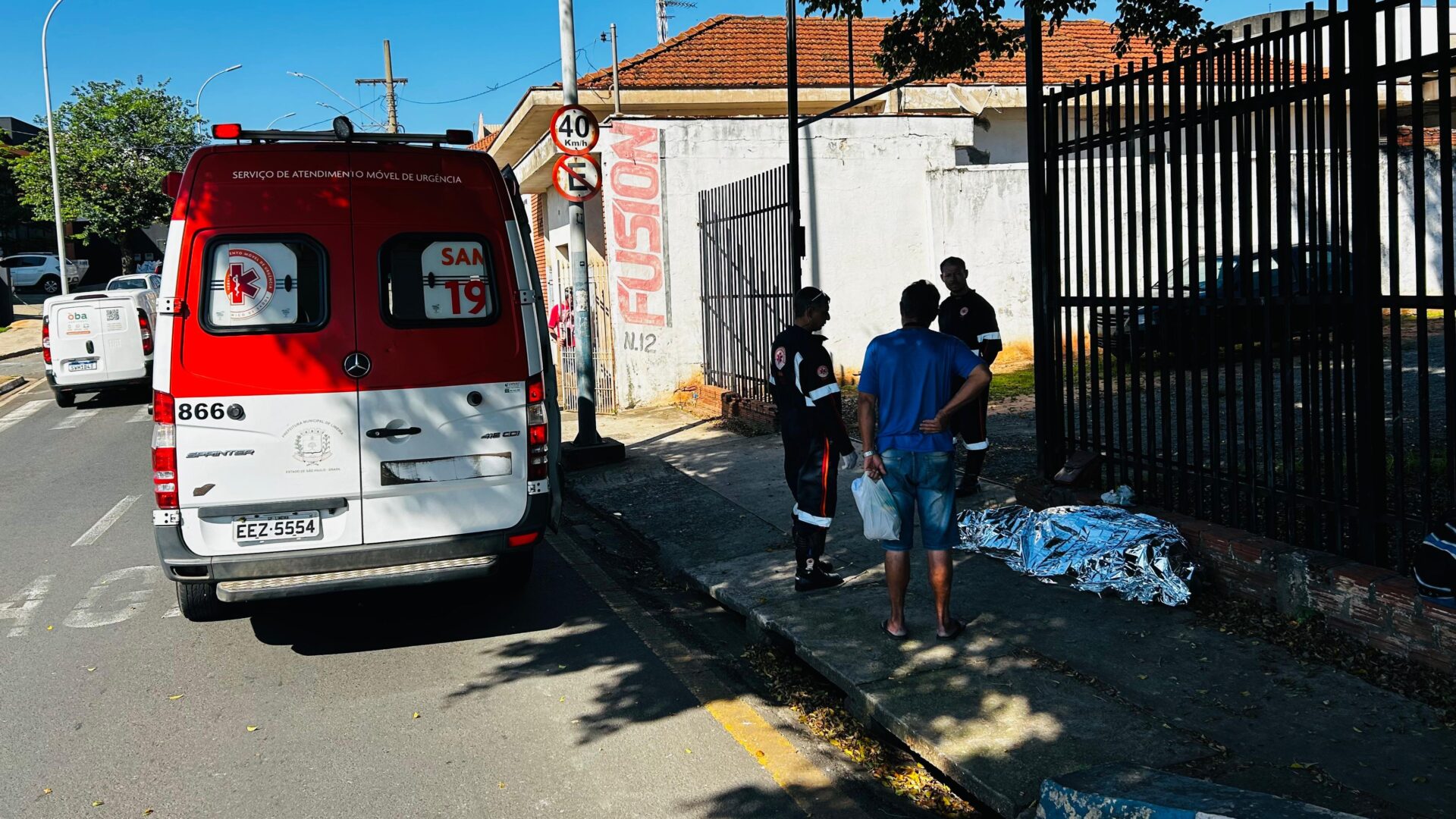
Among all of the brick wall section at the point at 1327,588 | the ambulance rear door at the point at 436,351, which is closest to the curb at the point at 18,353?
the ambulance rear door at the point at 436,351

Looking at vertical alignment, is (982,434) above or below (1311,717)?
above

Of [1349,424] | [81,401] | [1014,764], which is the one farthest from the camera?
[81,401]

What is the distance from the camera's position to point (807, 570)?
21.3 feet

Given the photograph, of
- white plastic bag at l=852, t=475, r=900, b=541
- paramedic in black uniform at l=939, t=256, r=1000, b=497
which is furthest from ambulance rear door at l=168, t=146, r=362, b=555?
paramedic in black uniform at l=939, t=256, r=1000, b=497

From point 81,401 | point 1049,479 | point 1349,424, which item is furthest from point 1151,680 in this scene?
point 81,401

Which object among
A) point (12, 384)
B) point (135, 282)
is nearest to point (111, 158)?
point (135, 282)

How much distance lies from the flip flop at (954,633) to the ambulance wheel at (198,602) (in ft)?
Answer: 12.2

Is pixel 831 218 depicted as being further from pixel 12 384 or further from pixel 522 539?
pixel 12 384

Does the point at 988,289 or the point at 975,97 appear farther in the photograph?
the point at 975,97

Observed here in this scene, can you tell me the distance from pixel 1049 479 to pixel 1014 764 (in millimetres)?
3563

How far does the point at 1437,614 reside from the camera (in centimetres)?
452

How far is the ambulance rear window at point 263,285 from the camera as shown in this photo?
5551 millimetres

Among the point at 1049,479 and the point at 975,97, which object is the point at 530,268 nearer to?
the point at 1049,479

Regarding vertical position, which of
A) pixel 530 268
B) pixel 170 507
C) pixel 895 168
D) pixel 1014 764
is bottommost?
pixel 1014 764
